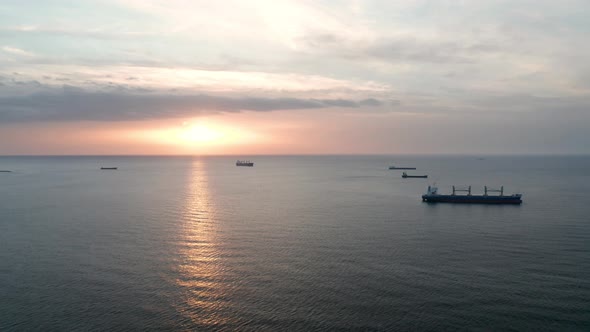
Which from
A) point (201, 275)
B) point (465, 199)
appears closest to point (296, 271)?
point (201, 275)

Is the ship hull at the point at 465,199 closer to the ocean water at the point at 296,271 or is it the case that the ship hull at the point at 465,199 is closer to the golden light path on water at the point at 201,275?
the ocean water at the point at 296,271

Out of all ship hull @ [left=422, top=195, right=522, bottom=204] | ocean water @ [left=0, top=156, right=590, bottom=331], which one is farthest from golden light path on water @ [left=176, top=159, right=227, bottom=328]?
ship hull @ [left=422, top=195, right=522, bottom=204]

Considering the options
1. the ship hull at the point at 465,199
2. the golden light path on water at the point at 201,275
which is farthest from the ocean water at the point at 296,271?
the ship hull at the point at 465,199

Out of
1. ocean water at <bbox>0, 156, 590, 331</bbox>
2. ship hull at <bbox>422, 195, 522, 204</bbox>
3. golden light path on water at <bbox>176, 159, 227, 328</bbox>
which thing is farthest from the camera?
ship hull at <bbox>422, 195, 522, 204</bbox>

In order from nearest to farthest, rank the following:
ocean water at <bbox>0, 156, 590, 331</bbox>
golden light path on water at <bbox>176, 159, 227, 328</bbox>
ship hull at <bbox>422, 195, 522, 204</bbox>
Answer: ocean water at <bbox>0, 156, 590, 331</bbox>
golden light path on water at <bbox>176, 159, 227, 328</bbox>
ship hull at <bbox>422, 195, 522, 204</bbox>

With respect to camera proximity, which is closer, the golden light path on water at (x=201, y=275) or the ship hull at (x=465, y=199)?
the golden light path on water at (x=201, y=275)

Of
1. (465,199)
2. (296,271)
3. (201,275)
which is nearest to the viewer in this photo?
(201,275)

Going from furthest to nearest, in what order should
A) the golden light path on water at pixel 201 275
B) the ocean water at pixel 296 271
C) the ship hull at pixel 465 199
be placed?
1. the ship hull at pixel 465 199
2. the golden light path on water at pixel 201 275
3. the ocean water at pixel 296 271

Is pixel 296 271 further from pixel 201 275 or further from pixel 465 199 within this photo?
pixel 465 199

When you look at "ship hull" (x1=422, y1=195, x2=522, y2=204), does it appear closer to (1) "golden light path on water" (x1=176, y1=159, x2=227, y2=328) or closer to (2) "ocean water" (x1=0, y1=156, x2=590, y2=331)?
(2) "ocean water" (x1=0, y1=156, x2=590, y2=331)
